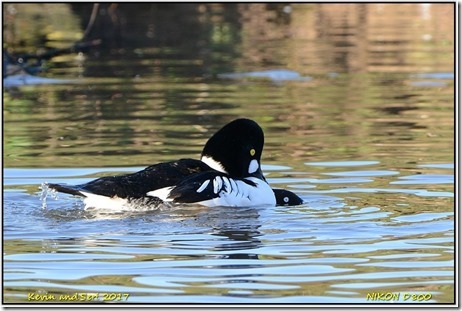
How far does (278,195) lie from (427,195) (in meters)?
1.35

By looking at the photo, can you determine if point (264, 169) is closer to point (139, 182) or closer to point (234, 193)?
point (234, 193)

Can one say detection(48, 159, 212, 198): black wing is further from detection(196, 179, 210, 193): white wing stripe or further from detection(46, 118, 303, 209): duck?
detection(196, 179, 210, 193): white wing stripe

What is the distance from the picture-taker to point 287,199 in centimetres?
1016

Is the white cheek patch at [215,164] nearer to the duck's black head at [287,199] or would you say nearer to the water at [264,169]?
the duck's black head at [287,199]

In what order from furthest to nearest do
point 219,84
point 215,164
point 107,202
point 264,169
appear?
point 219,84
point 264,169
point 215,164
point 107,202

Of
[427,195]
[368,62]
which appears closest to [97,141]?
[427,195]

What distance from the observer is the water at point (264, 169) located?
299 inches

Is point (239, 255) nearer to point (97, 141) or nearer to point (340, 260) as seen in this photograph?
point (340, 260)

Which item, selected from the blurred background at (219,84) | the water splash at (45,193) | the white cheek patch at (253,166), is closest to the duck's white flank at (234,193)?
the white cheek patch at (253,166)

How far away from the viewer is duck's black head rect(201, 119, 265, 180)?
414 inches

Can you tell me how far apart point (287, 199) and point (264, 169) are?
1.96m


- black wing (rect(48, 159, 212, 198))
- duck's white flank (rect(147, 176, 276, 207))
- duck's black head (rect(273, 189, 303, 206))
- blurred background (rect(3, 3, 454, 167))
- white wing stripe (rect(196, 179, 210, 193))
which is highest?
black wing (rect(48, 159, 212, 198))

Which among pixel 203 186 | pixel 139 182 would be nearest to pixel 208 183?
pixel 203 186

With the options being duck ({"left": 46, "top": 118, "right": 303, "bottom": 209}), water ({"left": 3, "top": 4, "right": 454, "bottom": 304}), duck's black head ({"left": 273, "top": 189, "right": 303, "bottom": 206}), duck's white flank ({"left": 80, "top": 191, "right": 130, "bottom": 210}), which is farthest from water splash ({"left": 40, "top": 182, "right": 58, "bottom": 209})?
duck's black head ({"left": 273, "top": 189, "right": 303, "bottom": 206})
